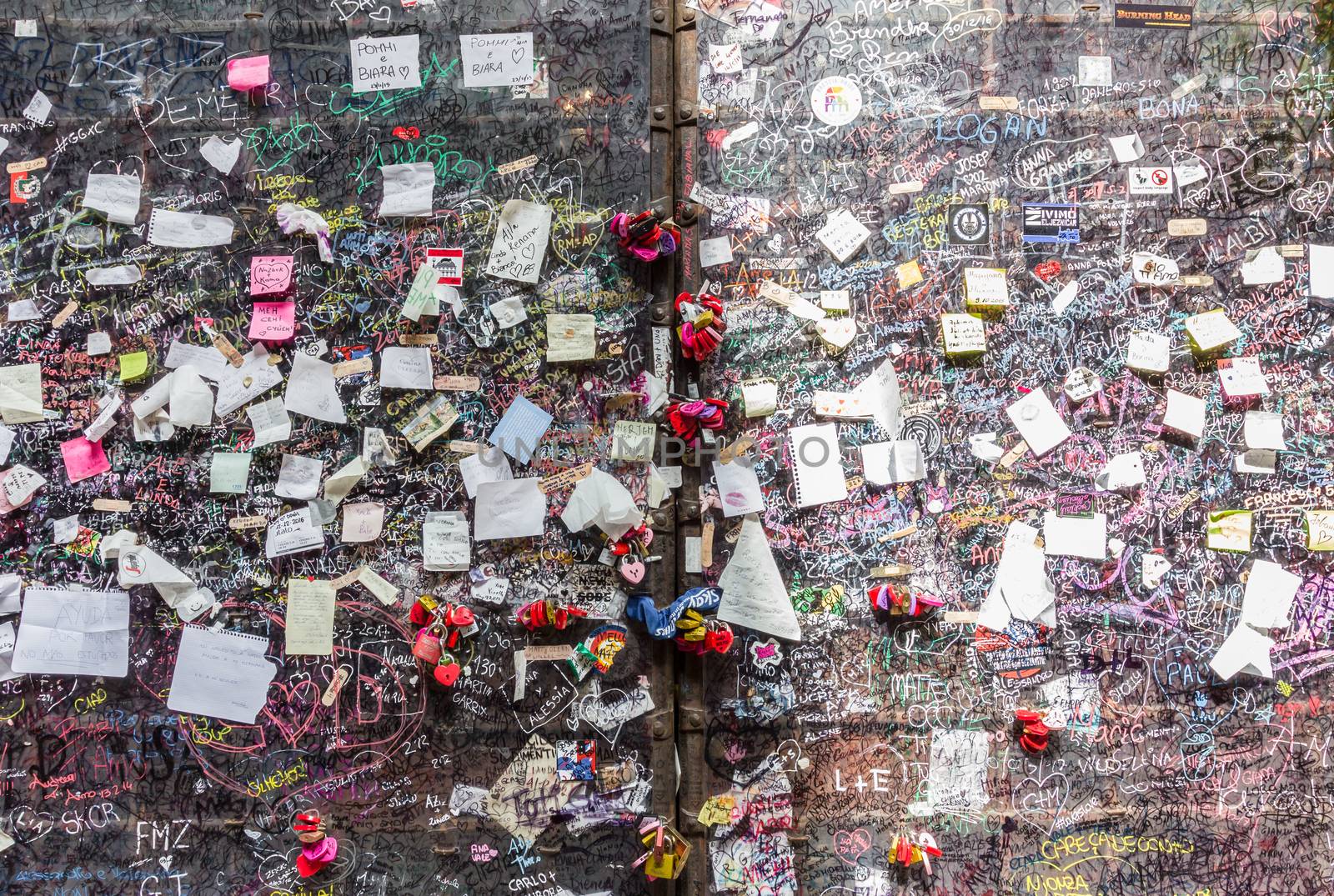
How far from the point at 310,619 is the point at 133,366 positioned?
3.20 ft

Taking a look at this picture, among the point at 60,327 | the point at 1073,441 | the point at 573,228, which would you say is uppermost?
the point at 573,228

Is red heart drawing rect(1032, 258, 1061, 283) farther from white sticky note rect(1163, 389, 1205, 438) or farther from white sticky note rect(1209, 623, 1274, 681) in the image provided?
white sticky note rect(1209, 623, 1274, 681)

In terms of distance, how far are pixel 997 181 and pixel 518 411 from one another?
67.0 inches

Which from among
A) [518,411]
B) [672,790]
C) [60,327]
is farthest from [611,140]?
[672,790]

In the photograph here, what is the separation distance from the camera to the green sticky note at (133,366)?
8.17 ft

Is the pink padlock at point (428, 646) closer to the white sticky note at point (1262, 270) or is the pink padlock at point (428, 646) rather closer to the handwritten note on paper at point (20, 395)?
the handwritten note on paper at point (20, 395)

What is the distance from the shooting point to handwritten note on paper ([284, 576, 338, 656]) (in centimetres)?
246

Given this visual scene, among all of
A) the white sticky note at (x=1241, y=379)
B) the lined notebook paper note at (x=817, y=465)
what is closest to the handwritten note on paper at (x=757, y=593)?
the lined notebook paper note at (x=817, y=465)

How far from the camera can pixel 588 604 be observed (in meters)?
2.48

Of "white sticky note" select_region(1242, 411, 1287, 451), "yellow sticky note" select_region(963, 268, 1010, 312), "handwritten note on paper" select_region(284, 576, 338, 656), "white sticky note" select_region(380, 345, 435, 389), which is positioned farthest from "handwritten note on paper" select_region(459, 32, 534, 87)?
"white sticky note" select_region(1242, 411, 1287, 451)

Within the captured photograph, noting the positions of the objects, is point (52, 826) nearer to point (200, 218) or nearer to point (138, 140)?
point (200, 218)

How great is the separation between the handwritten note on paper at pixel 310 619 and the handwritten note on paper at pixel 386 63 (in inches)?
62.2

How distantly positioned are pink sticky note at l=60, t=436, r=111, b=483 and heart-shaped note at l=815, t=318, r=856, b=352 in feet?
7.53

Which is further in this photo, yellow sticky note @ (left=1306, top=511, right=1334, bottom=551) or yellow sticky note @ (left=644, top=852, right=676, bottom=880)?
yellow sticky note @ (left=1306, top=511, right=1334, bottom=551)
